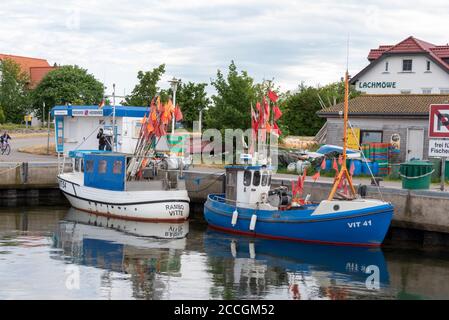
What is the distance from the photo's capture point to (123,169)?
31.8 metres

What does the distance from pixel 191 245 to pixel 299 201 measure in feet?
15.5

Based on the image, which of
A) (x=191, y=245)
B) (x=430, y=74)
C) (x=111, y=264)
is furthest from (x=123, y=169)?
(x=430, y=74)

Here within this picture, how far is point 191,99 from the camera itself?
56.4 m

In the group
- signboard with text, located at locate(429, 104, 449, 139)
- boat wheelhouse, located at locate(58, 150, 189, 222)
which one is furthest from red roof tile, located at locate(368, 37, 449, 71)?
boat wheelhouse, located at locate(58, 150, 189, 222)

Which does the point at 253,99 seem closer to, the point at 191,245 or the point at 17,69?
the point at 191,245

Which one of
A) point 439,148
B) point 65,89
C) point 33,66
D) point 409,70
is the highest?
point 33,66

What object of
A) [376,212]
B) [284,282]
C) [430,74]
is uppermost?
[430,74]

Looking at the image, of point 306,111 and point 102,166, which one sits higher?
point 306,111

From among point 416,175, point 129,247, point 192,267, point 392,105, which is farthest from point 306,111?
point 192,267

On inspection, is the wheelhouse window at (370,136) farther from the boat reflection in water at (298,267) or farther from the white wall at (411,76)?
the white wall at (411,76)

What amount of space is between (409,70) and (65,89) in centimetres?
4366

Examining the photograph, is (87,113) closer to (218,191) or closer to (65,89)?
(218,191)

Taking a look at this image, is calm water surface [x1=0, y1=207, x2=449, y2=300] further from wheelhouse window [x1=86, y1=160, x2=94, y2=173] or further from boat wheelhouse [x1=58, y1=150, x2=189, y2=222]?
wheelhouse window [x1=86, y1=160, x2=94, y2=173]

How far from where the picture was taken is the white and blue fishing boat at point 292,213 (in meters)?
25.4
